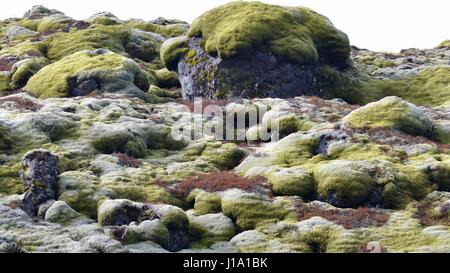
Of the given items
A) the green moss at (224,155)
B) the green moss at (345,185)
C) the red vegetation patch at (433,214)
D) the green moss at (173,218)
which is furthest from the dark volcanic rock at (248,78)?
the green moss at (173,218)

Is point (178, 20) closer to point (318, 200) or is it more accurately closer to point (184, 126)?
point (184, 126)

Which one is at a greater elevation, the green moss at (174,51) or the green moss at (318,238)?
the green moss at (174,51)

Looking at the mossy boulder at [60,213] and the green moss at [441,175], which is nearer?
the mossy boulder at [60,213]

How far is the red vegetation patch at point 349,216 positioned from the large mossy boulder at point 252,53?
103ft

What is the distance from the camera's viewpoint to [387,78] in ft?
237

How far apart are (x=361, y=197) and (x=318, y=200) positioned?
2555mm

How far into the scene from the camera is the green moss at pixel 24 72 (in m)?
65.4

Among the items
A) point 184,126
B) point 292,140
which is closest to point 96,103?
point 184,126

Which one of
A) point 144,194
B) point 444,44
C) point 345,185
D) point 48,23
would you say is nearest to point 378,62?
point 444,44

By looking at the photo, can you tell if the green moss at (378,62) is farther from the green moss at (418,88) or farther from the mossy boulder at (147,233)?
the mossy boulder at (147,233)

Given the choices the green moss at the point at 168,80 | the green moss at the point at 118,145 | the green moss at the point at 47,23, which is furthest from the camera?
the green moss at the point at 47,23

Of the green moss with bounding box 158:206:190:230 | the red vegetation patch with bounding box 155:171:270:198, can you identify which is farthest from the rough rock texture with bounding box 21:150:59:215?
the green moss with bounding box 158:206:190:230

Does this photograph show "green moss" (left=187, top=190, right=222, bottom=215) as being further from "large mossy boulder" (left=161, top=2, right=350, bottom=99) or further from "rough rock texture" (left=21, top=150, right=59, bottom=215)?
"large mossy boulder" (left=161, top=2, right=350, bottom=99)
